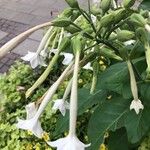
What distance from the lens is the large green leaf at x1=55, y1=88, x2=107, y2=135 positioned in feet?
6.27

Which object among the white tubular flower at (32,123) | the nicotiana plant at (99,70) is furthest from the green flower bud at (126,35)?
the white tubular flower at (32,123)

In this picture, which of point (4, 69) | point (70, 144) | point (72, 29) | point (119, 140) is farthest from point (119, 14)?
point (4, 69)

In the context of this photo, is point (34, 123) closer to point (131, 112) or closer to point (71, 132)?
point (71, 132)

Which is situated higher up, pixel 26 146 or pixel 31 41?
pixel 26 146

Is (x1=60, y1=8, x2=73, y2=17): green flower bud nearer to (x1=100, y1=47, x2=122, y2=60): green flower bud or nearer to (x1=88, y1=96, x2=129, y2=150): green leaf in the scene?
(x1=100, y1=47, x2=122, y2=60): green flower bud

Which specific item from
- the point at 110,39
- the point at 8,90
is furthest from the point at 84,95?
the point at 8,90

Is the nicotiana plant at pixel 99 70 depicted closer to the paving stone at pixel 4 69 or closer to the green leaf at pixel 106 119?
the green leaf at pixel 106 119

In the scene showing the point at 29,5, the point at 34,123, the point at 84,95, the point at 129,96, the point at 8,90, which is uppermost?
the point at 34,123

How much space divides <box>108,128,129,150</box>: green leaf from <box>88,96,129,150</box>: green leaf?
0.18 m

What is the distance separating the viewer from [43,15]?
4.48m

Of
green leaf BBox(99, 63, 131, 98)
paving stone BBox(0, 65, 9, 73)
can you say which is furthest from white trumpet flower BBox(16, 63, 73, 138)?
paving stone BBox(0, 65, 9, 73)

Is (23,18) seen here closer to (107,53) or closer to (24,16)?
(24,16)

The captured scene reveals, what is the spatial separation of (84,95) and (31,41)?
2.09 meters

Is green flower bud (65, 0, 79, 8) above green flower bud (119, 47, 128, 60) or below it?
above
